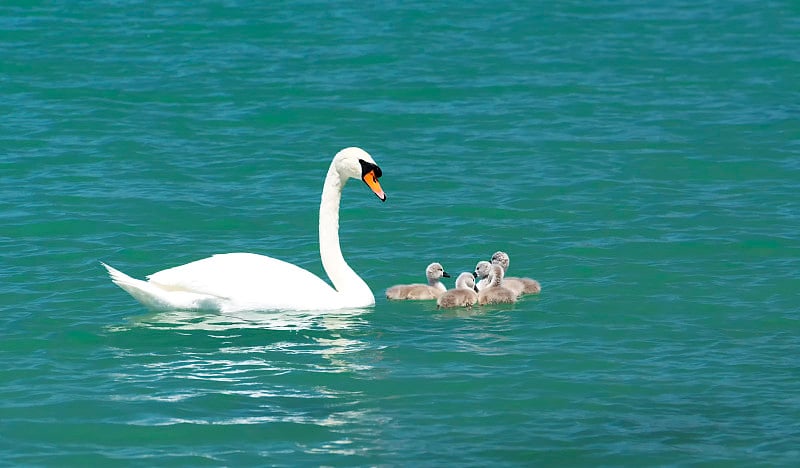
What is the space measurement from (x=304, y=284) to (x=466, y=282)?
1.62 m

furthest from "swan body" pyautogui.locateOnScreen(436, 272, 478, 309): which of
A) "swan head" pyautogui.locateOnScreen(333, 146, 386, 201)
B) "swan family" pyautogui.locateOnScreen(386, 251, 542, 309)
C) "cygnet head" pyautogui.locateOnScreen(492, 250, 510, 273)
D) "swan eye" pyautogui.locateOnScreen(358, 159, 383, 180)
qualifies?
"swan eye" pyautogui.locateOnScreen(358, 159, 383, 180)

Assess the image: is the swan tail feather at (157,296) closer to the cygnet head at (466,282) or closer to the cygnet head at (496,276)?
the cygnet head at (466,282)

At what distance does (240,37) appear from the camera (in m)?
27.9

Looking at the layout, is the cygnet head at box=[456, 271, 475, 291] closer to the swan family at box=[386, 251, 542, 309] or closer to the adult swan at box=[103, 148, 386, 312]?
the swan family at box=[386, 251, 542, 309]

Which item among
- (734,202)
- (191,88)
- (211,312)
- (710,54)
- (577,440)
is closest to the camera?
(577,440)

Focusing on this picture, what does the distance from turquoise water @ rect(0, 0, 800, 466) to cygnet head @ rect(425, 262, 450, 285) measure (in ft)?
1.40

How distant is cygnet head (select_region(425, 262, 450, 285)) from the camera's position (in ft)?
50.1

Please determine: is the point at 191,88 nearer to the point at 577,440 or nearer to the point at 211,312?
the point at 211,312

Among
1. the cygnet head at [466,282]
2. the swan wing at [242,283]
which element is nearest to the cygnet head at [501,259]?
the cygnet head at [466,282]

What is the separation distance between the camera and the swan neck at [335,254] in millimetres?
14766

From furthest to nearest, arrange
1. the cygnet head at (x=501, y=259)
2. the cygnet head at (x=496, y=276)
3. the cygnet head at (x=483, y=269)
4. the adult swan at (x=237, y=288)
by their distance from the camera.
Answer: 1. the cygnet head at (x=501, y=259)
2. the cygnet head at (x=483, y=269)
3. the cygnet head at (x=496, y=276)
4. the adult swan at (x=237, y=288)

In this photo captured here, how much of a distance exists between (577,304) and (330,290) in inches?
93.3

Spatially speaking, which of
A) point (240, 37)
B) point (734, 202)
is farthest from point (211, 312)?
point (240, 37)

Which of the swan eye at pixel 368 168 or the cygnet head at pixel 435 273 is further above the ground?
the swan eye at pixel 368 168
